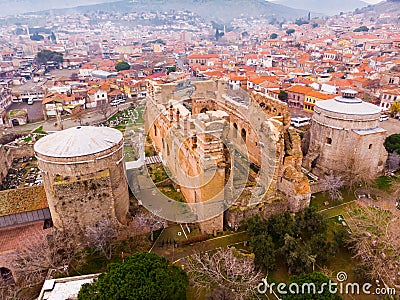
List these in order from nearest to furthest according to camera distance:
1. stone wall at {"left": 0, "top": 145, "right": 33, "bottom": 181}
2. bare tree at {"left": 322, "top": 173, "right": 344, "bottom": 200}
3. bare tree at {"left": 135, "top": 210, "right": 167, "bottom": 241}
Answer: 1. bare tree at {"left": 135, "top": 210, "right": 167, "bottom": 241}
2. bare tree at {"left": 322, "top": 173, "right": 344, "bottom": 200}
3. stone wall at {"left": 0, "top": 145, "right": 33, "bottom": 181}

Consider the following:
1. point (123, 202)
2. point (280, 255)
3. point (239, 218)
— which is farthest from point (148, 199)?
point (280, 255)

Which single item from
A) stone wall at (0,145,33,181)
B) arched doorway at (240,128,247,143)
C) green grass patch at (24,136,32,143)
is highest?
arched doorway at (240,128,247,143)

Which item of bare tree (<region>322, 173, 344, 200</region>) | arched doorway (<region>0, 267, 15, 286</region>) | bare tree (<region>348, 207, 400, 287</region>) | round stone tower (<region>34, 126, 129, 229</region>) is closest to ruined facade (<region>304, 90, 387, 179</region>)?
bare tree (<region>322, 173, 344, 200</region>)

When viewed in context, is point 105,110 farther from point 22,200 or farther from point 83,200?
point 83,200

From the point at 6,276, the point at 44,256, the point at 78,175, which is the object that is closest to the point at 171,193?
the point at 78,175

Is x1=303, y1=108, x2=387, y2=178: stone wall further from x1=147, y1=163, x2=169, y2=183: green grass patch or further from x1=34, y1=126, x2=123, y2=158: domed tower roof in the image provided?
x1=34, y1=126, x2=123, y2=158: domed tower roof

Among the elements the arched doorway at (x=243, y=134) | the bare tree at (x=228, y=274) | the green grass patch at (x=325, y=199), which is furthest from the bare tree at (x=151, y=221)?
the green grass patch at (x=325, y=199)
